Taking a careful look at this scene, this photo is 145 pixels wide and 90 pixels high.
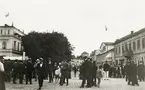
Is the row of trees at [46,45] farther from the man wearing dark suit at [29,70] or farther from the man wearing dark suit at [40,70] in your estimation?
the man wearing dark suit at [40,70]

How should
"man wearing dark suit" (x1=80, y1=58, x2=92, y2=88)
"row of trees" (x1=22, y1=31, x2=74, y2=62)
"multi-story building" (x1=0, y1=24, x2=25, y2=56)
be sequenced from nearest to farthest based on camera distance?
"man wearing dark suit" (x1=80, y1=58, x2=92, y2=88) → "row of trees" (x1=22, y1=31, x2=74, y2=62) → "multi-story building" (x1=0, y1=24, x2=25, y2=56)

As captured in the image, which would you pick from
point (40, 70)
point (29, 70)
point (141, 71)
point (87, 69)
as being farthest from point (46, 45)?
point (40, 70)

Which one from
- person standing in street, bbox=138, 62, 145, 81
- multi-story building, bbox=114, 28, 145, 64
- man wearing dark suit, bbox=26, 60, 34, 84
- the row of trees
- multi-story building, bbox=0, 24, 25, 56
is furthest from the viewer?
multi-story building, bbox=0, 24, 25, 56

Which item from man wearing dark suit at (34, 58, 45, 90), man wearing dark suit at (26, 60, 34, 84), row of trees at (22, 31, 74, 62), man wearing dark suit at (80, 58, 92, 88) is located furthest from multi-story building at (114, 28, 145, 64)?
man wearing dark suit at (34, 58, 45, 90)

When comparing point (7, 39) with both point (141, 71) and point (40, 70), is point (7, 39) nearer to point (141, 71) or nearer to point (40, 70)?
point (141, 71)

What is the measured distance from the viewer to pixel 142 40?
4644cm

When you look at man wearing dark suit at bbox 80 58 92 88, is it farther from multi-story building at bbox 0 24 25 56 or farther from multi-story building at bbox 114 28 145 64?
multi-story building at bbox 0 24 25 56

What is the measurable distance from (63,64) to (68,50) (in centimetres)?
4470

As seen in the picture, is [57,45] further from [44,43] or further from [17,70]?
[17,70]

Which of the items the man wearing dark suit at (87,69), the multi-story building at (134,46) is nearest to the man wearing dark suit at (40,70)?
the man wearing dark suit at (87,69)

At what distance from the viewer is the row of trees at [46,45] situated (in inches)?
2319

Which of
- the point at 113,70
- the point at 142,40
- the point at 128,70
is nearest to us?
the point at 128,70

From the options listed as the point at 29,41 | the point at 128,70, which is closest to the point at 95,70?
the point at 128,70

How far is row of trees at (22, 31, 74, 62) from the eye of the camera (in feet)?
193
